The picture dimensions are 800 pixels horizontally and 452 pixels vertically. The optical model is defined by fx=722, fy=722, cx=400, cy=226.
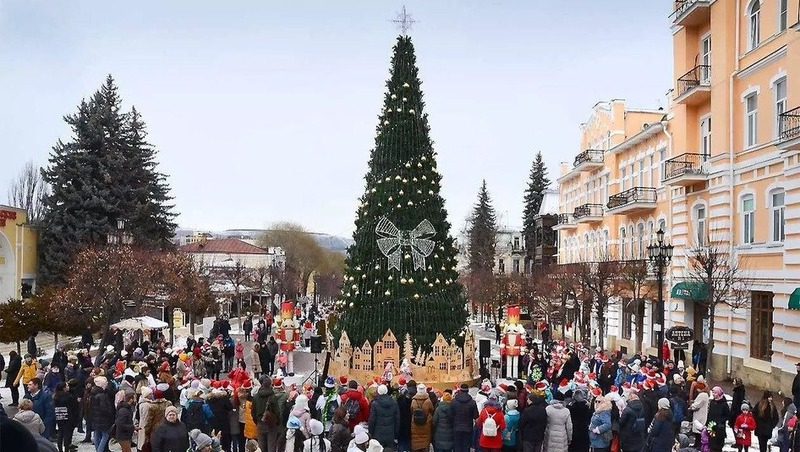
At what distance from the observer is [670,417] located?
11648 millimetres

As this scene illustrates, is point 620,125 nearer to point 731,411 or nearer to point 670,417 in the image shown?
point 731,411

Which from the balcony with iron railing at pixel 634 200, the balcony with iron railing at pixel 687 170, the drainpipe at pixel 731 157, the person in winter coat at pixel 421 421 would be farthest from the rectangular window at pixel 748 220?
the person in winter coat at pixel 421 421

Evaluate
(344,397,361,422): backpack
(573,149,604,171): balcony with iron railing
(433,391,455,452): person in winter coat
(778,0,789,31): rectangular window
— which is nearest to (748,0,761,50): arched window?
(778,0,789,31): rectangular window

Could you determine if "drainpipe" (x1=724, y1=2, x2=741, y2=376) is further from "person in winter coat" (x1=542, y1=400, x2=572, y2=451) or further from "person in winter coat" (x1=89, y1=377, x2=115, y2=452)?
"person in winter coat" (x1=89, y1=377, x2=115, y2=452)

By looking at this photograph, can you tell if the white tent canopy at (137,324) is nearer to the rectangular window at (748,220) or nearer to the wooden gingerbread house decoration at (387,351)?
the wooden gingerbread house decoration at (387,351)

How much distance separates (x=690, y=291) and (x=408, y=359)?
11.7 metres

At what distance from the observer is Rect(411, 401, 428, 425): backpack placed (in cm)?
1288

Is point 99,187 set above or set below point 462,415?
above

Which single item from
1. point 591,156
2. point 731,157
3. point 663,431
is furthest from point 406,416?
point 591,156

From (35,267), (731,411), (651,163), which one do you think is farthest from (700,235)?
(35,267)

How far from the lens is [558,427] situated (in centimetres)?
1222

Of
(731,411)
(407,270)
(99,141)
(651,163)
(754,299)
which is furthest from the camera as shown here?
(99,141)

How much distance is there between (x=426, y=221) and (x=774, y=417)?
478 inches

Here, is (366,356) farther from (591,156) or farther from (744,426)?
(591,156)
